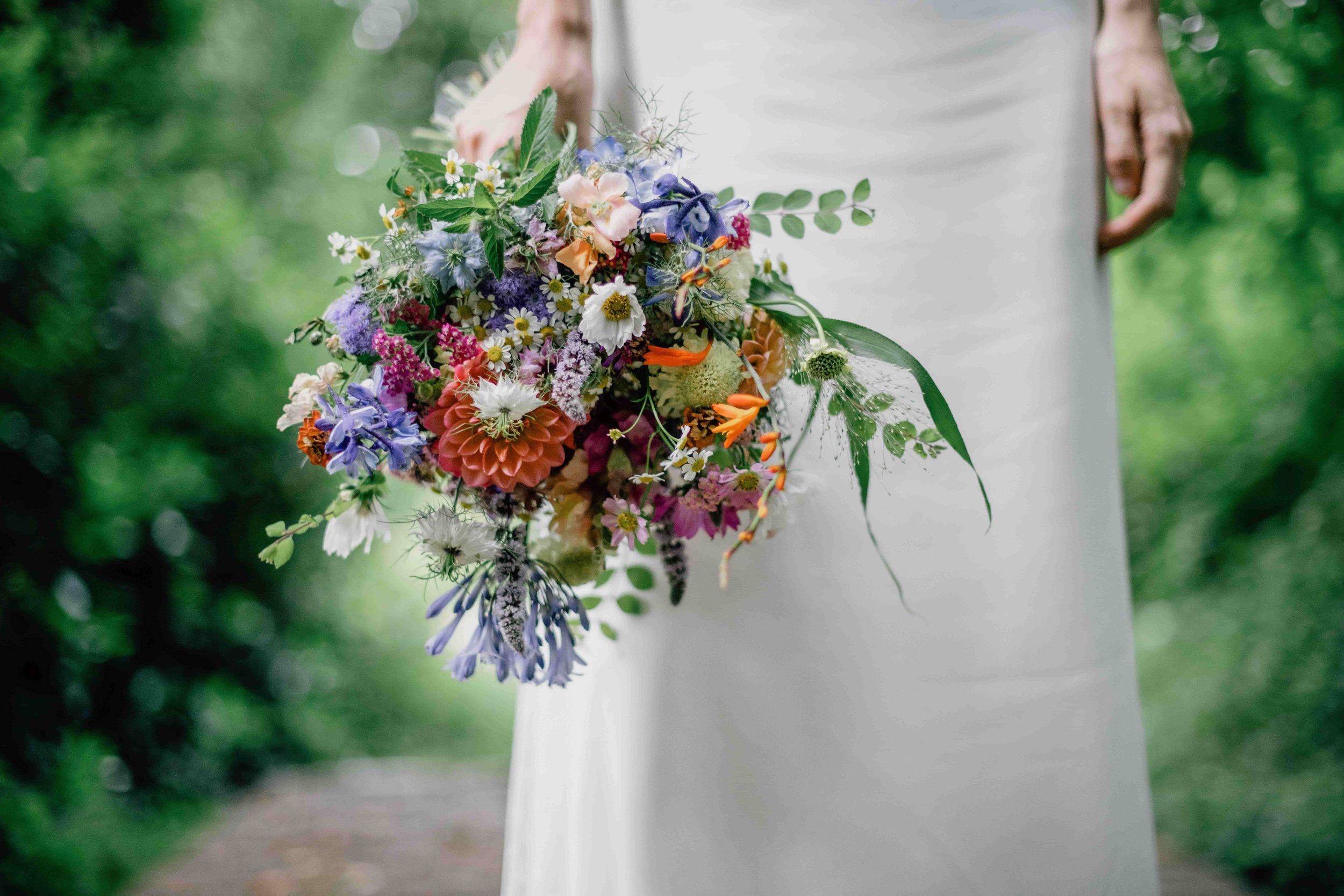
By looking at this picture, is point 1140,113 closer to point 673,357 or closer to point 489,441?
point 673,357

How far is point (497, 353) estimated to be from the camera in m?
0.87

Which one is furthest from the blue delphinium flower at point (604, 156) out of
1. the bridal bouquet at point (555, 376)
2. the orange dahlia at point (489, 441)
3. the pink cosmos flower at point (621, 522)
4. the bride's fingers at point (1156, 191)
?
the bride's fingers at point (1156, 191)

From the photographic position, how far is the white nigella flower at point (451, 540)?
2.96 feet

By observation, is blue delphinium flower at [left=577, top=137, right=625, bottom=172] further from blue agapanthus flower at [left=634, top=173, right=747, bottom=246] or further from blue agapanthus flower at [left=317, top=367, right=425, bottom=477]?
blue agapanthus flower at [left=317, top=367, right=425, bottom=477]

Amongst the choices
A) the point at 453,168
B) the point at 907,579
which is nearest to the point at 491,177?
the point at 453,168

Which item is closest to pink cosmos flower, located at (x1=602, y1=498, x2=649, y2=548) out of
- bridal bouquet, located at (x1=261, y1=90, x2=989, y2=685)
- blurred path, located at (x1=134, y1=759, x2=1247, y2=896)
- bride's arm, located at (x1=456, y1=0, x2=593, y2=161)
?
bridal bouquet, located at (x1=261, y1=90, x2=989, y2=685)

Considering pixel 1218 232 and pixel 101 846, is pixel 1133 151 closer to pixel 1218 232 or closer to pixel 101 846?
pixel 1218 232

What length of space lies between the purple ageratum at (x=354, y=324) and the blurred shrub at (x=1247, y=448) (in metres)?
2.11

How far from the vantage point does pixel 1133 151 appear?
122 cm

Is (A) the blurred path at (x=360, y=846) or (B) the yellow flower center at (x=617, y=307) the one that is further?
(A) the blurred path at (x=360, y=846)

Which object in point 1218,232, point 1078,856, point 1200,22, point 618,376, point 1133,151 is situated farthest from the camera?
point 1218,232

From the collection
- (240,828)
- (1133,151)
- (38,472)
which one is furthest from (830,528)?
(240,828)

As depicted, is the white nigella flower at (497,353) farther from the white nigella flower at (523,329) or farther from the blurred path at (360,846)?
the blurred path at (360,846)

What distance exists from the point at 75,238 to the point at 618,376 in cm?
211
